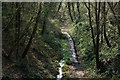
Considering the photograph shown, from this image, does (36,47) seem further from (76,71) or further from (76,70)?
(76,71)

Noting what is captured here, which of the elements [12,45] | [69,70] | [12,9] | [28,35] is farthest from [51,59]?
[12,9]

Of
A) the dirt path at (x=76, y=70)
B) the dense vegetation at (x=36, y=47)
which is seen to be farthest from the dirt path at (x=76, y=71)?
the dense vegetation at (x=36, y=47)

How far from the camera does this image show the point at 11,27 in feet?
52.3

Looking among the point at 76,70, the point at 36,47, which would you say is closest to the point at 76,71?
the point at 76,70

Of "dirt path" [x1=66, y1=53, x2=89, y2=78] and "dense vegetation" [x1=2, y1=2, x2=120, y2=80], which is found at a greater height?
Result: "dense vegetation" [x1=2, y1=2, x2=120, y2=80]

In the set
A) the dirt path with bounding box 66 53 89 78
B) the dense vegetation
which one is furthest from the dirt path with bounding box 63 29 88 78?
the dense vegetation

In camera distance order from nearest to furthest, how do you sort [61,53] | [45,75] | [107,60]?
1. [45,75]
2. [107,60]
3. [61,53]

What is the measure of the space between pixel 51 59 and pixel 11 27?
18.4 ft

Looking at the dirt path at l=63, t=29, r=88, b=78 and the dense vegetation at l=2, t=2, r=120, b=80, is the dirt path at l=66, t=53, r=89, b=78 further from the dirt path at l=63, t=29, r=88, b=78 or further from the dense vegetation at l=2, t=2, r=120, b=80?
the dense vegetation at l=2, t=2, r=120, b=80

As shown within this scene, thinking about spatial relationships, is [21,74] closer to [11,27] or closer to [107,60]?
[11,27]

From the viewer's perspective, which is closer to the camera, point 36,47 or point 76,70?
point 76,70

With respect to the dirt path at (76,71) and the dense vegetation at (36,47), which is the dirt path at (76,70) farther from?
the dense vegetation at (36,47)

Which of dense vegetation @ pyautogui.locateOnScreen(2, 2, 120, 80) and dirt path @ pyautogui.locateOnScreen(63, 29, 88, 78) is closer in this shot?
dense vegetation @ pyautogui.locateOnScreen(2, 2, 120, 80)

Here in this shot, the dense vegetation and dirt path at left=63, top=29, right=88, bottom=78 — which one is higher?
the dense vegetation
